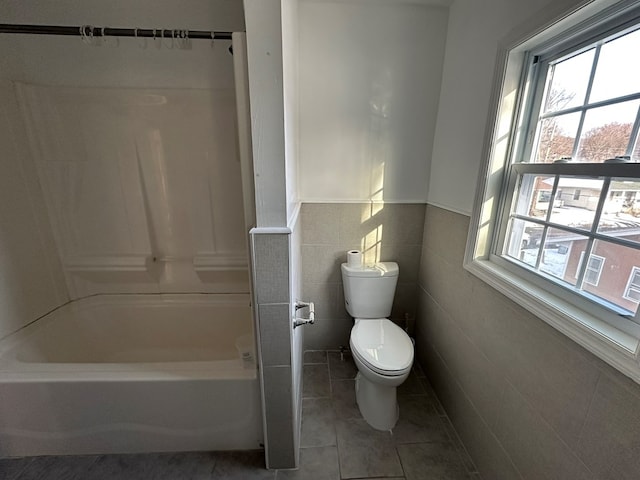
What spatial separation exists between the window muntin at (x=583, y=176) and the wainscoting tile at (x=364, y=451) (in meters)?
1.10

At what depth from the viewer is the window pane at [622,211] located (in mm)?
741

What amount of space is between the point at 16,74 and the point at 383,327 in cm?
255

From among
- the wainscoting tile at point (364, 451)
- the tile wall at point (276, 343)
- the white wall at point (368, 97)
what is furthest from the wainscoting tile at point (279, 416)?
the white wall at point (368, 97)

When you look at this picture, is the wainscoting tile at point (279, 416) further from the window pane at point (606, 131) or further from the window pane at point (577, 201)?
the window pane at point (606, 131)

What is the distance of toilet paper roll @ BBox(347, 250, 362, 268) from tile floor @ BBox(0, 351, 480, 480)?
2.85 feet

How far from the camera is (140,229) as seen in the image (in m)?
1.76

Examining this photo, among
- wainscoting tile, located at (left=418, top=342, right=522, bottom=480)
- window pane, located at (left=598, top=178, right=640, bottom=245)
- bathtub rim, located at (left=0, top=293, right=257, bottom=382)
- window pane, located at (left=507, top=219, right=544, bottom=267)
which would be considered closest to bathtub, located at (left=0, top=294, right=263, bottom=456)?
bathtub rim, located at (left=0, top=293, right=257, bottom=382)

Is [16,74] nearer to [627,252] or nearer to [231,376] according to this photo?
[231,376]

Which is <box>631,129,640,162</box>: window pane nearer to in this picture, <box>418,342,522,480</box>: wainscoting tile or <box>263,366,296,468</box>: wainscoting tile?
<box>418,342,522,480</box>: wainscoting tile

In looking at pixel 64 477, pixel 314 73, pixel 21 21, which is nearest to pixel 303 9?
pixel 314 73

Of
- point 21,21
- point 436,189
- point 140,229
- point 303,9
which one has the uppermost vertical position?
point 303,9

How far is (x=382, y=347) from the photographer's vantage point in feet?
4.78

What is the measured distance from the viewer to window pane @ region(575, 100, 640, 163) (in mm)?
769

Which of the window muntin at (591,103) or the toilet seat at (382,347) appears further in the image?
the toilet seat at (382,347)
